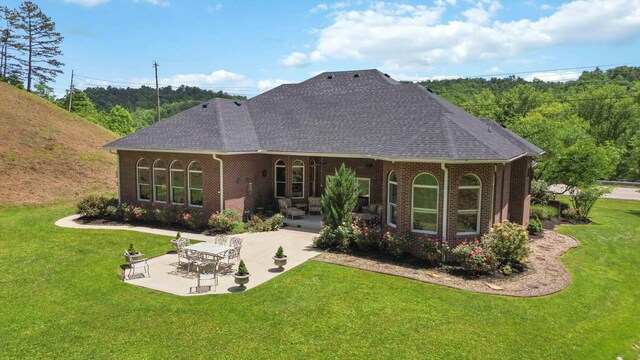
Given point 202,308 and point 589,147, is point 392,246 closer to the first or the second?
point 202,308

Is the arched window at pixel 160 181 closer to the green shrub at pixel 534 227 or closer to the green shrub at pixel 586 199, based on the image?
the green shrub at pixel 534 227

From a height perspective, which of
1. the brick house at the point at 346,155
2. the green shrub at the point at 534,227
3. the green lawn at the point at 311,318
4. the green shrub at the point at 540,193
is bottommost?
the green lawn at the point at 311,318

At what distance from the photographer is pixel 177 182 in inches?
727

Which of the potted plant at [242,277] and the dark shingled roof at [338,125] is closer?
the potted plant at [242,277]

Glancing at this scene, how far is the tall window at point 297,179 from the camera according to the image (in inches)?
798

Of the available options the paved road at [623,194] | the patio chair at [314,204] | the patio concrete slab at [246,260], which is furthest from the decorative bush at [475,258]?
the paved road at [623,194]

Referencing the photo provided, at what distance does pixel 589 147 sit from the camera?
21.5m

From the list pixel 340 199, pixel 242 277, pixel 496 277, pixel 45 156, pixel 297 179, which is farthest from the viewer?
pixel 45 156

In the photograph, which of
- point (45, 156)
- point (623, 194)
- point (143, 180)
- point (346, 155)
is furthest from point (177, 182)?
point (623, 194)

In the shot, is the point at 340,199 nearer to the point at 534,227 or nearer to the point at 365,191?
the point at 365,191

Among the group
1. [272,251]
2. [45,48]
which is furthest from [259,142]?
[45,48]

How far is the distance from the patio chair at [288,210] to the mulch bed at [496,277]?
17.5 feet

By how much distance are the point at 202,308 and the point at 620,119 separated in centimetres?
5996

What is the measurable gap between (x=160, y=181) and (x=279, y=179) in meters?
5.76
